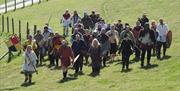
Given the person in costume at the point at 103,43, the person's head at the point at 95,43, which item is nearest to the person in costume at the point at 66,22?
the person in costume at the point at 103,43

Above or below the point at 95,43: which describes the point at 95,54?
below

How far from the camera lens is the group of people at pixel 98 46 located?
103 ft

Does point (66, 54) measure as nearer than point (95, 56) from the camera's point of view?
Yes

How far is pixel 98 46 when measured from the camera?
31.6m

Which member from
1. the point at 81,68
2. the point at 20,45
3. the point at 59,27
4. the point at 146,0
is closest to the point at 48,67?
the point at 81,68

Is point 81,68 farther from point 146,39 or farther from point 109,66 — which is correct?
point 146,39

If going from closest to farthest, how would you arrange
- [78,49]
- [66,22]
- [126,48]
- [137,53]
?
[126,48] → [78,49] → [137,53] → [66,22]

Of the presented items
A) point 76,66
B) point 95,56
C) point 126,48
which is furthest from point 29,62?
point 126,48

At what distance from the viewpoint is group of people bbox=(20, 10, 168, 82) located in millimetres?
31359

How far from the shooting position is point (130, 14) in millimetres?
52531

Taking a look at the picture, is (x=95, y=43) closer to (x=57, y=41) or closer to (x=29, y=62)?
(x=29, y=62)

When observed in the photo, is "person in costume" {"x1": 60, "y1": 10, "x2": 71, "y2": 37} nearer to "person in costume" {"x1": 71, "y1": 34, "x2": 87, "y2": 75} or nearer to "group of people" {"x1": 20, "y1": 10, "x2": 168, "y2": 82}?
"group of people" {"x1": 20, "y1": 10, "x2": 168, "y2": 82}

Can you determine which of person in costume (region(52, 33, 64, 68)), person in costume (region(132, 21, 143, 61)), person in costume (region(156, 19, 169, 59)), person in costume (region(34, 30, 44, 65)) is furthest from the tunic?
person in costume (region(34, 30, 44, 65))

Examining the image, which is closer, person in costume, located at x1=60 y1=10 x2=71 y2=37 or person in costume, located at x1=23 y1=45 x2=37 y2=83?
person in costume, located at x1=23 y1=45 x2=37 y2=83
